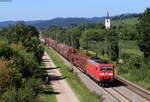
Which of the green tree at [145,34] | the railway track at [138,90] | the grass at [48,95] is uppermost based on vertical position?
the green tree at [145,34]

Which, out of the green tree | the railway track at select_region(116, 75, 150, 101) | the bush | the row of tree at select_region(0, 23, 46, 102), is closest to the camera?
the bush

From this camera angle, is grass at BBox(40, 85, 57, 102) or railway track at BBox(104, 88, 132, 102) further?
railway track at BBox(104, 88, 132, 102)

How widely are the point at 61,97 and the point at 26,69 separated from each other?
456cm

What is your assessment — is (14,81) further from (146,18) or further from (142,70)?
(146,18)

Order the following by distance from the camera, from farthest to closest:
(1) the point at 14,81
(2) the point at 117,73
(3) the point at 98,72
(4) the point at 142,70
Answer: (2) the point at 117,73, (4) the point at 142,70, (3) the point at 98,72, (1) the point at 14,81

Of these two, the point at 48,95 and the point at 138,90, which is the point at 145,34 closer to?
the point at 138,90

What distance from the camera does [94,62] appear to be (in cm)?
4562

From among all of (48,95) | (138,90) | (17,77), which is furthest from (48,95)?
(138,90)

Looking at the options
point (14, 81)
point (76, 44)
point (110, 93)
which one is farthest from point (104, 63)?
point (76, 44)

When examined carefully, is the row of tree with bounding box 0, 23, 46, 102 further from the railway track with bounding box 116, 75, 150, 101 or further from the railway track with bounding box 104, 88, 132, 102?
the railway track with bounding box 116, 75, 150, 101

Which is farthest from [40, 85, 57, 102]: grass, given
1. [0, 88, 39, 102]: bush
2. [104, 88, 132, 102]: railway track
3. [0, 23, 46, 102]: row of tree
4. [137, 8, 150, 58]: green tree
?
Result: [137, 8, 150, 58]: green tree

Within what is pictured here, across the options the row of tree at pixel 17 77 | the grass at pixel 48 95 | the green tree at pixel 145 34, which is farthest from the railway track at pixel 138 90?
the green tree at pixel 145 34

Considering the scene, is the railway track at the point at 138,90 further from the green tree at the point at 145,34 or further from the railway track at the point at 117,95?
the green tree at the point at 145,34

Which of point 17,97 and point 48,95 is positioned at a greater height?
point 17,97
